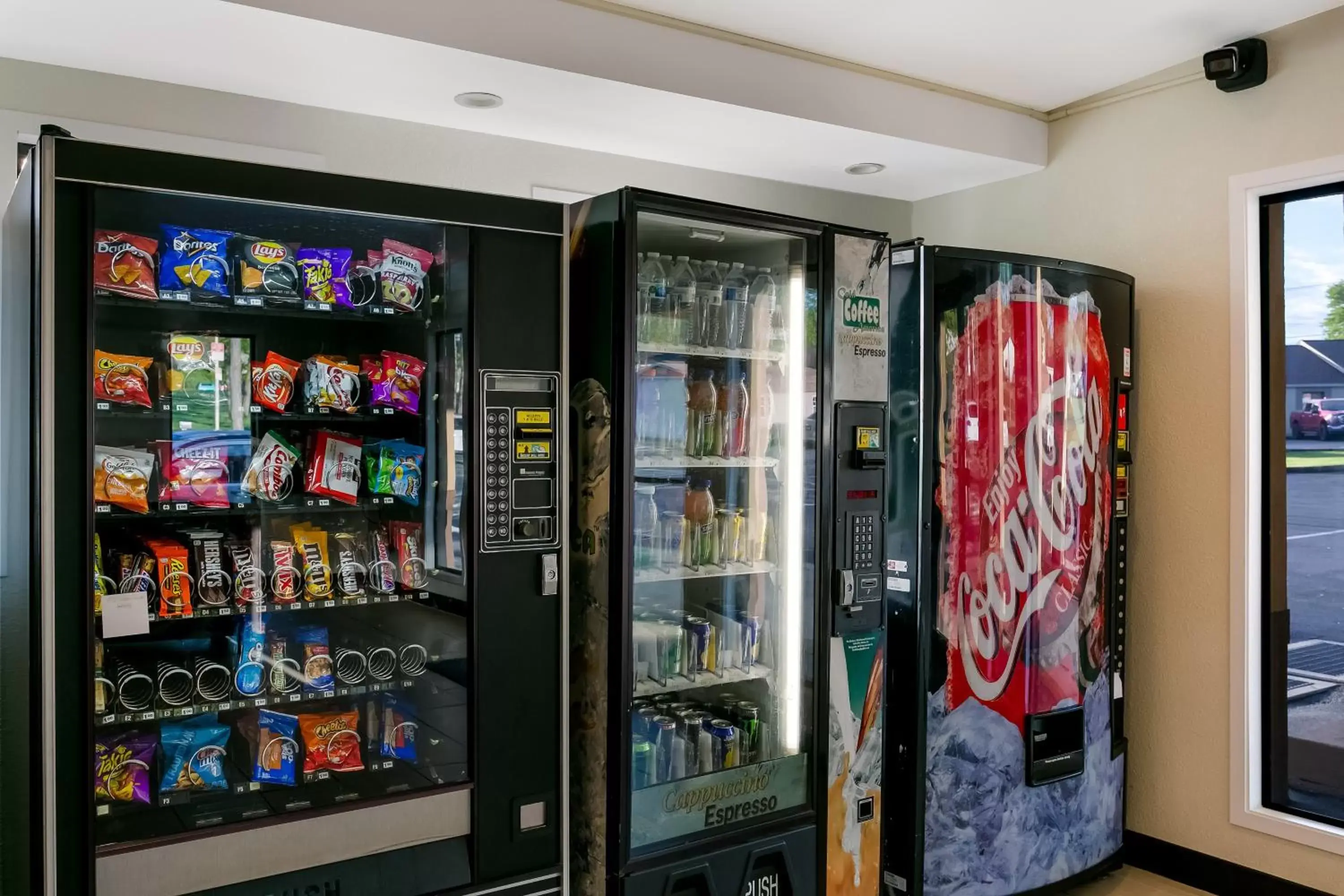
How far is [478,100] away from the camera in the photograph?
284 centimetres

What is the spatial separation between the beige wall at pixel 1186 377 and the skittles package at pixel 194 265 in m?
2.82

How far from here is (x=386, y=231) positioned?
2160mm

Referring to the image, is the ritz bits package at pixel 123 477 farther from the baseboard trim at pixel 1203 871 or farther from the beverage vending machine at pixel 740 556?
the baseboard trim at pixel 1203 871

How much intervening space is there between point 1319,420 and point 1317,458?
0.12 meters

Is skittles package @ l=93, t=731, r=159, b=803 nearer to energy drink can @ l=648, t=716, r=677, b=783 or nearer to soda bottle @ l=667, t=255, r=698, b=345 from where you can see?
energy drink can @ l=648, t=716, r=677, b=783

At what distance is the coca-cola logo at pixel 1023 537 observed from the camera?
2.79 meters

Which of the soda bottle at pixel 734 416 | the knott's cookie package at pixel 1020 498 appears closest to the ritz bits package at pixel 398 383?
the soda bottle at pixel 734 416

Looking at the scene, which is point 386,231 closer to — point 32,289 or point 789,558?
point 32,289

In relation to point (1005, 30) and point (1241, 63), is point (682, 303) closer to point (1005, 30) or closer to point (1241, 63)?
point (1005, 30)

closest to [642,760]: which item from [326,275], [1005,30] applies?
[326,275]

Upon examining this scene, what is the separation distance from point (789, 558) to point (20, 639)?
5.63ft

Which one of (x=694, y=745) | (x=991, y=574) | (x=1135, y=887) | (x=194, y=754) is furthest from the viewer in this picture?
(x=1135, y=887)

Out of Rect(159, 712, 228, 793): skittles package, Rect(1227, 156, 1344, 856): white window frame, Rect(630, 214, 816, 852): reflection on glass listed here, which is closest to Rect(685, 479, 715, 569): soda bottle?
Rect(630, 214, 816, 852): reflection on glass

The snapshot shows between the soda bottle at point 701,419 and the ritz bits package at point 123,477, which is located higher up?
the soda bottle at point 701,419
